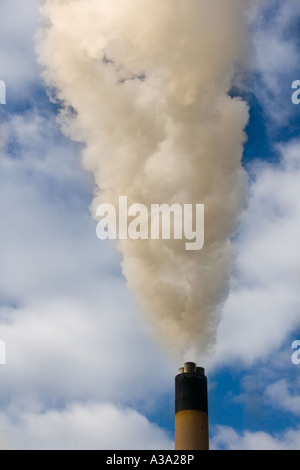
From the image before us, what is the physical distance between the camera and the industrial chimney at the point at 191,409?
936 inches

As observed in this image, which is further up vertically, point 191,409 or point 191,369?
point 191,369

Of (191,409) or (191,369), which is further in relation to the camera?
(191,369)

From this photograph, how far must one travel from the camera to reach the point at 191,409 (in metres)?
24.3

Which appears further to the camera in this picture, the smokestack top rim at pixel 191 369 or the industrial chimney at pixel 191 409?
the smokestack top rim at pixel 191 369

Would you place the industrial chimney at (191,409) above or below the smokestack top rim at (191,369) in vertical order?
below

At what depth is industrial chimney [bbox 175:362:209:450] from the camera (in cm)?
2377

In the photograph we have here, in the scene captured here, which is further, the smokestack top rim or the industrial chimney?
the smokestack top rim

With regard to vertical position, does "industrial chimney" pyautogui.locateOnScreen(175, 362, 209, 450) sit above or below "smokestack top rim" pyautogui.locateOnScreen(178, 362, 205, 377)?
below
